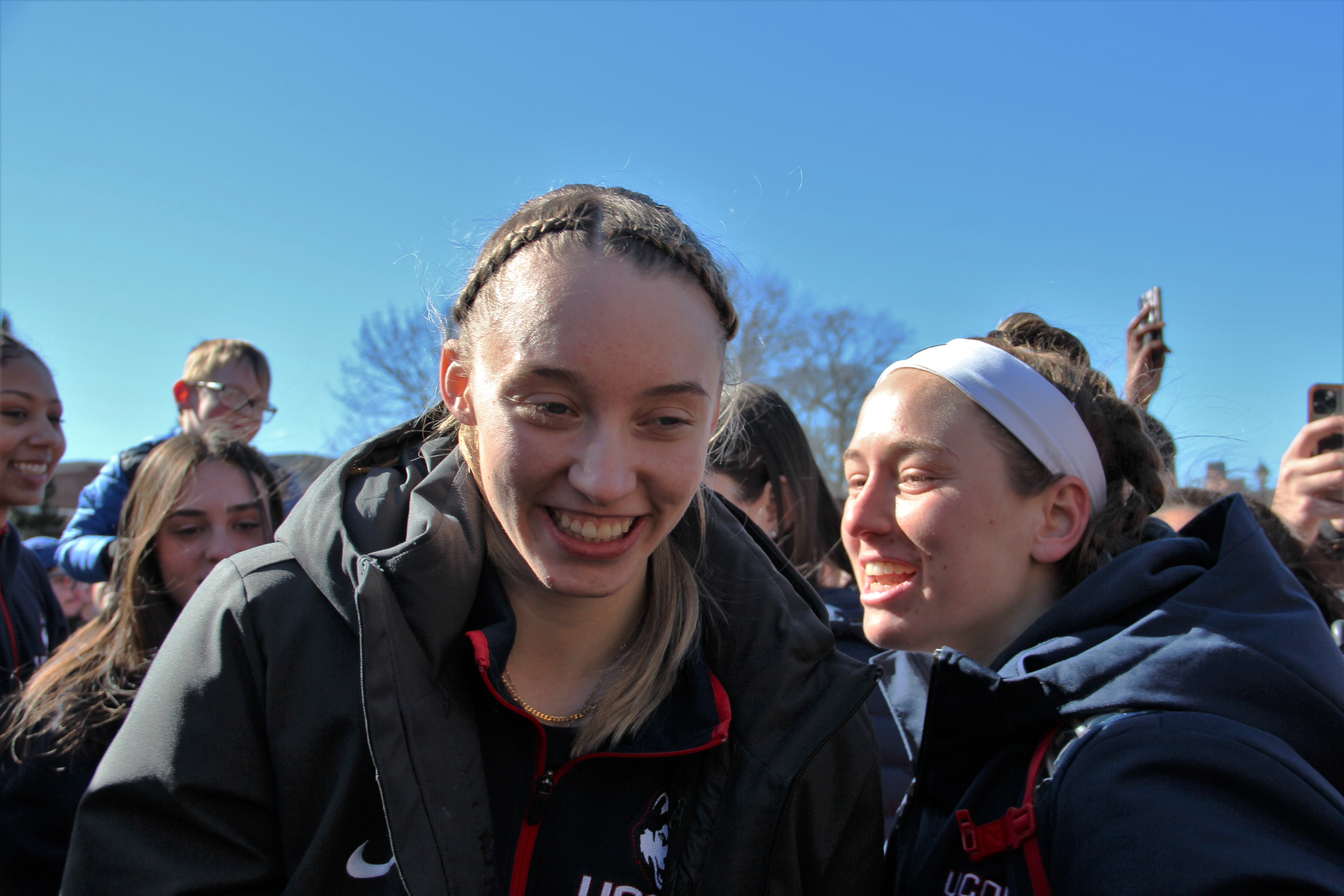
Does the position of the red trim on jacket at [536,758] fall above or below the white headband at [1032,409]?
below

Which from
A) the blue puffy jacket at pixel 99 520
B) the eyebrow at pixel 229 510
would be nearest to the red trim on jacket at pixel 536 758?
the eyebrow at pixel 229 510

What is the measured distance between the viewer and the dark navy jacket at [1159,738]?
48.6 inches

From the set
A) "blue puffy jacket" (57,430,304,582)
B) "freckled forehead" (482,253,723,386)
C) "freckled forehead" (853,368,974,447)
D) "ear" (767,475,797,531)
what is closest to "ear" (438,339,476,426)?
"freckled forehead" (482,253,723,386)

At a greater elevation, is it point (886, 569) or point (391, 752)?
point (886, 569)

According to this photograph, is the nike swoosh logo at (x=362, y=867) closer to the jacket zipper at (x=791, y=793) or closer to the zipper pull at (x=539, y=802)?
the zipper pull at (x=539, y=802)

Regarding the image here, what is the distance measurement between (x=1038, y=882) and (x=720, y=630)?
75 centimetres

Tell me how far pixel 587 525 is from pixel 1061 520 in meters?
1.09

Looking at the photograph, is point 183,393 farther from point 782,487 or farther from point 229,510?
point 782,487

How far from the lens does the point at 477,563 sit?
5.56 ft

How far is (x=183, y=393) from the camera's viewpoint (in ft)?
16.2

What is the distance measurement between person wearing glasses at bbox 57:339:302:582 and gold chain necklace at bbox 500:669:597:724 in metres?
1.84

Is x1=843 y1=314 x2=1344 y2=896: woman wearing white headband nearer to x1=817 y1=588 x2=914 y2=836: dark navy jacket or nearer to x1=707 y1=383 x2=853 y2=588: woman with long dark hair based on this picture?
x1=817 y1=588 x2=914 y2=836: dark navy jacket

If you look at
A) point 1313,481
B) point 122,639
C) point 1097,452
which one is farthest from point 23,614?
point 1313,481

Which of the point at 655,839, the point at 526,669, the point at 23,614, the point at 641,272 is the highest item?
the point at 641,272
